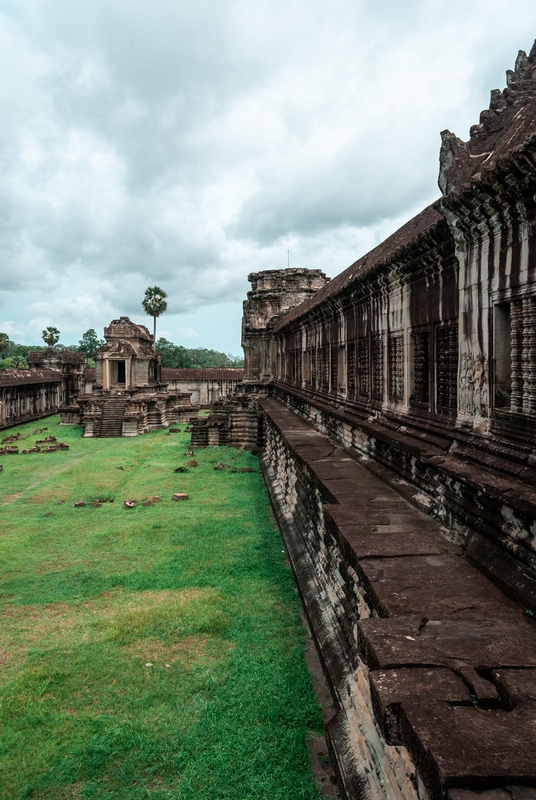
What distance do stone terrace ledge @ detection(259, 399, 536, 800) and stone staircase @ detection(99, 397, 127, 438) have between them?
23139mm

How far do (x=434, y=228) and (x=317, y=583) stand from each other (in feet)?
13.1

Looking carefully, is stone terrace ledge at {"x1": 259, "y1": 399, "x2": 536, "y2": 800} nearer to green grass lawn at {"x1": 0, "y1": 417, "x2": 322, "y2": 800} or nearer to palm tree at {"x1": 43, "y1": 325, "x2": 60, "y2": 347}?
green grass lawn at {"x1": 0, "y1": 417, "x2": 322, "y2": 800}

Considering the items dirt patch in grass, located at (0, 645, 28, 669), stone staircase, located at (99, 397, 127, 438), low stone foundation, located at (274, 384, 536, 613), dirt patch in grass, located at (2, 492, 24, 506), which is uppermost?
low stone foundation, located at (274, 384, 536, 613)

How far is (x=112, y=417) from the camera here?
27.7 metres

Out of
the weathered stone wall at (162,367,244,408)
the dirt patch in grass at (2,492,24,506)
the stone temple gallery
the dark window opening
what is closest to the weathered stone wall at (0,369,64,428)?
the weathered stone wall at (162,367,244,408)

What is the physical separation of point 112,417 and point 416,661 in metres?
26.9

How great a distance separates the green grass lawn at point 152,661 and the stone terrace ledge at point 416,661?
558 millimetres

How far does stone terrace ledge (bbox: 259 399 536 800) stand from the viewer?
1.91 m

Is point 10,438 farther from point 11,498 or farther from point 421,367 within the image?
point 421,367

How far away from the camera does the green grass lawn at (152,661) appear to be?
3521 mm

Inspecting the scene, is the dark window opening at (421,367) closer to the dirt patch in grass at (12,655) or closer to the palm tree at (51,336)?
the dirt patch in grass at (12,655)

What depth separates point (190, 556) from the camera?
775 centimetres

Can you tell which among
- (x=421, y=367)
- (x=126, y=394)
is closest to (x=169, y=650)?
(x=421, y=367)

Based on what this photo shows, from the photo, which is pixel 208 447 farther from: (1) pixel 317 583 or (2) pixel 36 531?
(1) pixel 317 583
